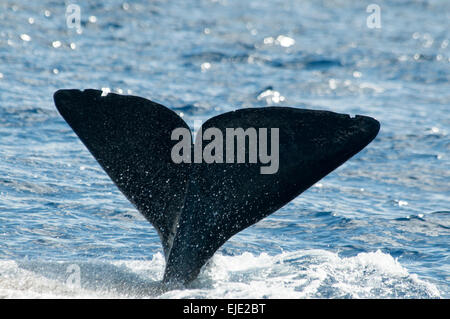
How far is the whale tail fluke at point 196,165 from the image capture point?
666cm

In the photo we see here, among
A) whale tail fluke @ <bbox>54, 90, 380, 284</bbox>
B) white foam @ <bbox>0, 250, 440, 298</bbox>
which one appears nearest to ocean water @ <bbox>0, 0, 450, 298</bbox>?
white foam @ <bbox>0, 250, 440, 298</bbox>

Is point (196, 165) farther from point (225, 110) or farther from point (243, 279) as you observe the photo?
point (225, 110)

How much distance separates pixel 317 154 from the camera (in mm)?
6633

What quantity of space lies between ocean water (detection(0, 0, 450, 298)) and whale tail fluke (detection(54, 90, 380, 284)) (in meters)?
0.42

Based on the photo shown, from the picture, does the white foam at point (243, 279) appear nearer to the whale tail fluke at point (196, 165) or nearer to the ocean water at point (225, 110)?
the ocean water at point (225, 110)

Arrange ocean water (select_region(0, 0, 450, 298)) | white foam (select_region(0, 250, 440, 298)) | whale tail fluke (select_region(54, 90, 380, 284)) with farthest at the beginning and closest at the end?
ocean water (select_region(0, 0, 450, 298)) < whale tail fluke (select_region(54, 90, 380, 284)) < white foam (select_region(0, 250, 440, 298))

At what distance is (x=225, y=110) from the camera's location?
1576cm

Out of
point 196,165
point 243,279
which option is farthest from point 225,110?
point 196,165

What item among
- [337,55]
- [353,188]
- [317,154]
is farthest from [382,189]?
[337,55]

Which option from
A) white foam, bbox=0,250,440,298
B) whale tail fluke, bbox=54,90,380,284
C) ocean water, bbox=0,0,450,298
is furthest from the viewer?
ocean water, bbox=0,0,450,298

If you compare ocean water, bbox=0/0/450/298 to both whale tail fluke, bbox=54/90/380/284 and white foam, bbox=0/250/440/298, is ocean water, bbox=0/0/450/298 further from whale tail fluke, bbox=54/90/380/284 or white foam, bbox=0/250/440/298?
whale tail fluke, bbox=54/90/380/284

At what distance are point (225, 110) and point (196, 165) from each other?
8895mm

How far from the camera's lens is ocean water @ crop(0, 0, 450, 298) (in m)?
7.40

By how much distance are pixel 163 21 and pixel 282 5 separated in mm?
8586
